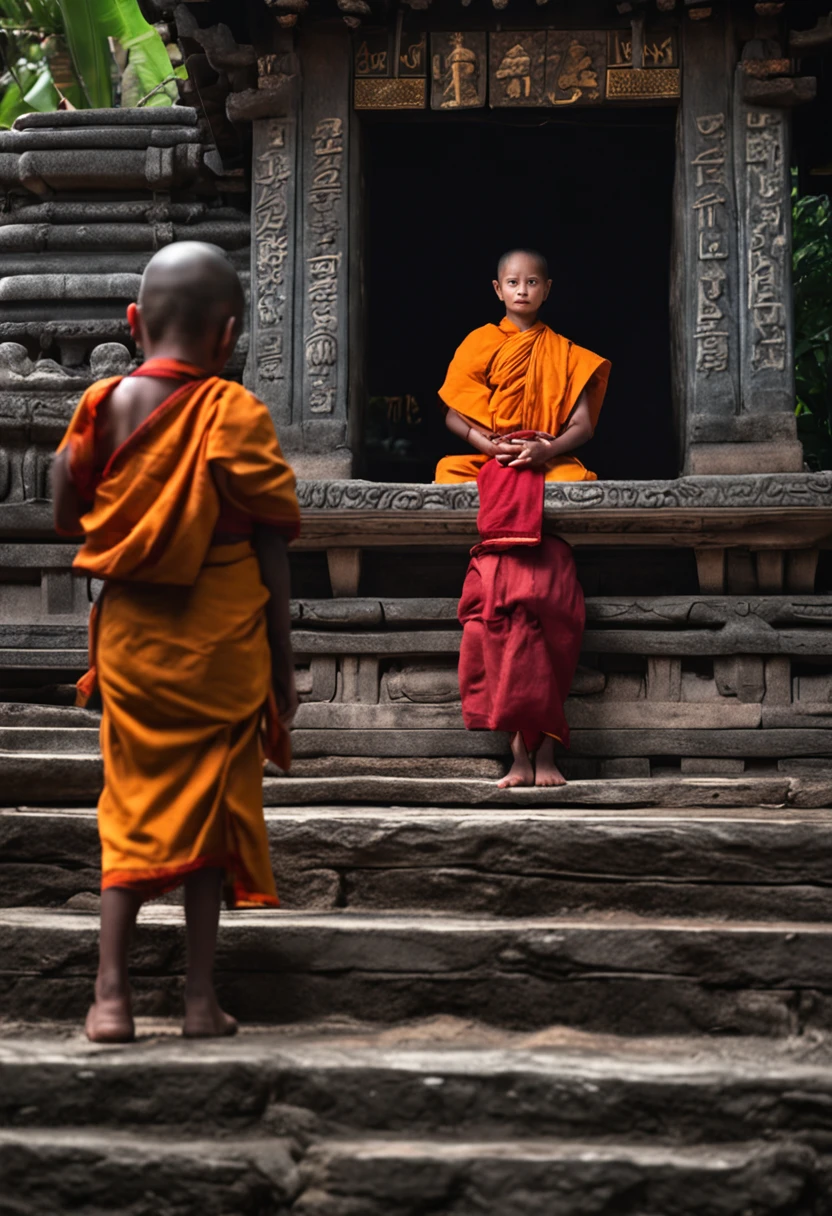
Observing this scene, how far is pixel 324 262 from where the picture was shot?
5.93 metres

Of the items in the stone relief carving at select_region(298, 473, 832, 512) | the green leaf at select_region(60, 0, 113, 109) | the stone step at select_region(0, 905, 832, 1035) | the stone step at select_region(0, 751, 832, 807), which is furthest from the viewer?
the green leaf at select_region(60, 0, 113, 109)

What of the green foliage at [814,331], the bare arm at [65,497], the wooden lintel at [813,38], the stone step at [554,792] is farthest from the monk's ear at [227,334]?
the green foliage at [814,331]

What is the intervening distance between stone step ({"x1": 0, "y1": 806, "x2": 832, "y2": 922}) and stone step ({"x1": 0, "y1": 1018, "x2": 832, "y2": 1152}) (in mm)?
776

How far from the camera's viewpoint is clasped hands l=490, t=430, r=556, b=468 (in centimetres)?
539

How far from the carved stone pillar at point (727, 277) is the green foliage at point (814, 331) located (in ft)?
11.5

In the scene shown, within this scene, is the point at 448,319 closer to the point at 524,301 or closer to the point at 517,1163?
the point at 524,301

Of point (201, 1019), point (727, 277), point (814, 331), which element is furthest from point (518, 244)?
point (201, 1019)

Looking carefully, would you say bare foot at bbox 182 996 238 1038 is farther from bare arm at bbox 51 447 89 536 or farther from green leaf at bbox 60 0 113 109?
green leaf at bbox 60 0 113 109

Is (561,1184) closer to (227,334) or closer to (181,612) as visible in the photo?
(181,612)

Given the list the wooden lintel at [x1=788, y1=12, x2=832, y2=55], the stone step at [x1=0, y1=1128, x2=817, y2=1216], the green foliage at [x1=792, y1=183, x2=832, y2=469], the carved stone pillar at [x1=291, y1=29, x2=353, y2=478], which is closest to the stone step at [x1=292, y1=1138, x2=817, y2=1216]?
the stone step at [x1=0, y1=1128, x2=817, y2=1216]

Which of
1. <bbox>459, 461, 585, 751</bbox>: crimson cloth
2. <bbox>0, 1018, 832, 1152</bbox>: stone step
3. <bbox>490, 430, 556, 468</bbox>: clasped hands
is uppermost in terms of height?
<bbox>490, 430, 556, 468</bbox>: clasped hands

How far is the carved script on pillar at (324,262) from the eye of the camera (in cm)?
588

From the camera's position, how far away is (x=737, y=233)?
18.9 feet

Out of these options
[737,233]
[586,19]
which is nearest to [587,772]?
[737,233]
